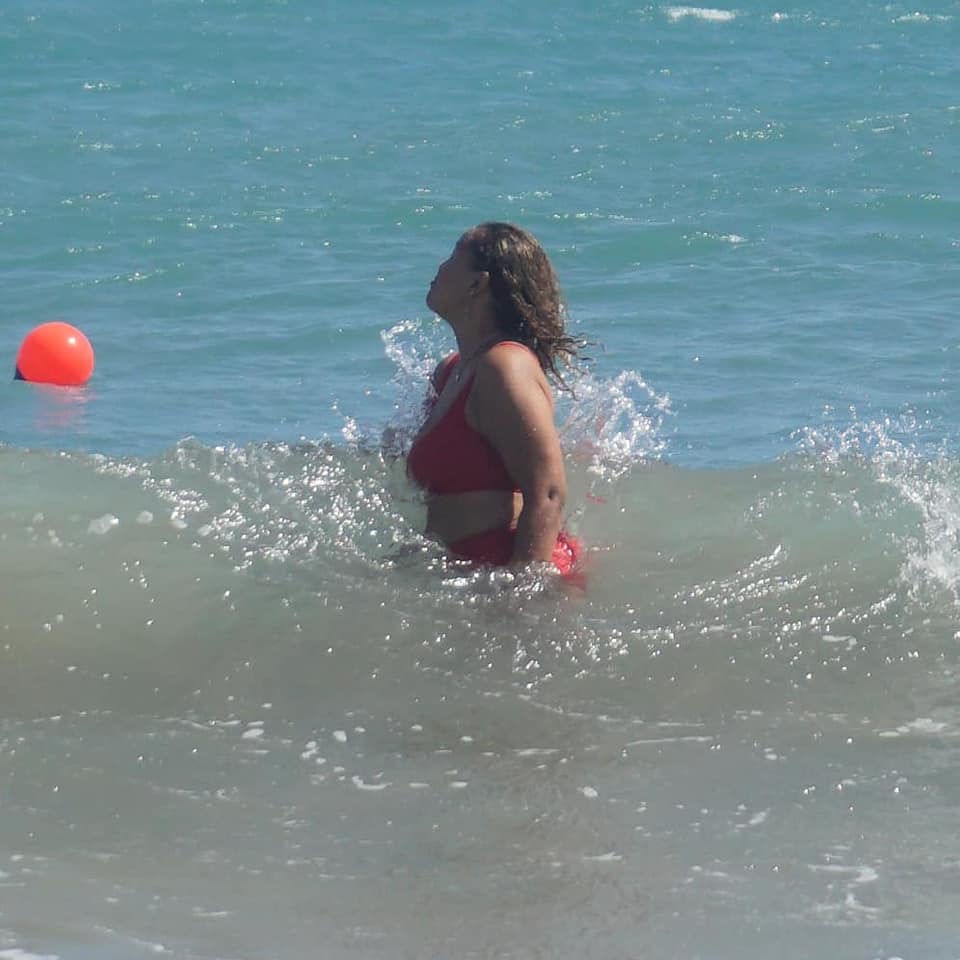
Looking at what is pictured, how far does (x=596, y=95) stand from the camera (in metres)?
19.8

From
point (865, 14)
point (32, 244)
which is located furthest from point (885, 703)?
point (865, 14)

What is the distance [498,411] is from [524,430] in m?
0.09

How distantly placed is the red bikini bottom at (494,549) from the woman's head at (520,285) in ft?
1.80

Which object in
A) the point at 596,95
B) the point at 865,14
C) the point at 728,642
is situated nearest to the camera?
the point at 728,642

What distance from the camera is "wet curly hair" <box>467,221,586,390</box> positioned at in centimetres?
479

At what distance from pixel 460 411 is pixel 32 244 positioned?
10.1m

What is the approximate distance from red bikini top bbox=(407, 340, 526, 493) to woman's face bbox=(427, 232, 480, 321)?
0.20 m

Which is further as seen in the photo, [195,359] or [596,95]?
[596,95]

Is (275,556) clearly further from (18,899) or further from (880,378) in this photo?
(880,378)

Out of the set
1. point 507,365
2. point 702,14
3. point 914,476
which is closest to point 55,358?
point 914,476

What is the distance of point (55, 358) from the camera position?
9945mm

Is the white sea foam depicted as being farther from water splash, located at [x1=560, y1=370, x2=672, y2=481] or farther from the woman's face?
the woman's face

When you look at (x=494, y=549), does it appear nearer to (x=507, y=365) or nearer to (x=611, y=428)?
(x=507, y=365)

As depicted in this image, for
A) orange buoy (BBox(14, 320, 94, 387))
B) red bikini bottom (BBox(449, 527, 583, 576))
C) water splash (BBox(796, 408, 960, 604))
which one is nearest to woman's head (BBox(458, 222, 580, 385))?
red bikini bottom (BBox(449, 527, 583, 576))
